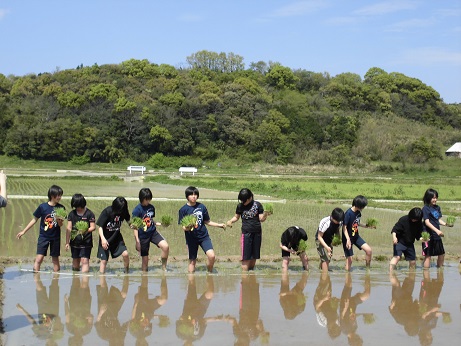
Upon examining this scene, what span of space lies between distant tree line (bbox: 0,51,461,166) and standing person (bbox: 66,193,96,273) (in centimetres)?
4665

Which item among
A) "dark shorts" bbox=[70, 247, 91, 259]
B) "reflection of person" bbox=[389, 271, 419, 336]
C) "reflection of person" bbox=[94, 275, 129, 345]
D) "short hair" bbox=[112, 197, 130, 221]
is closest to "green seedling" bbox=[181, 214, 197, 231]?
"short hair" bbox=[112, 197, 130, 221]

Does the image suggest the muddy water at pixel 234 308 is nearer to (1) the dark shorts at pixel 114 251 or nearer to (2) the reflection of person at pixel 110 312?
(2) the reflection of person at pixel 110 312

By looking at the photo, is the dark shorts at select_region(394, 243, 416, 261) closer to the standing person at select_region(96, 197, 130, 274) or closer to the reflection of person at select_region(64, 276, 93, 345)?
the standing person at select_region(96, 197, 130, 274)

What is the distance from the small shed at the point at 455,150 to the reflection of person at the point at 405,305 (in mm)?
57891

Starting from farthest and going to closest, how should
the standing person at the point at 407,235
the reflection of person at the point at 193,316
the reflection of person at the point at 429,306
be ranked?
the standing person at the point at 407,235 < the reflection of person at the point at 429,306 < the reflection of person at the point at 193,316

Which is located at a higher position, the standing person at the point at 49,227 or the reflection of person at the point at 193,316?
the standing person at the point at 49,227

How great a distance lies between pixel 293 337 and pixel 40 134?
2009 inches

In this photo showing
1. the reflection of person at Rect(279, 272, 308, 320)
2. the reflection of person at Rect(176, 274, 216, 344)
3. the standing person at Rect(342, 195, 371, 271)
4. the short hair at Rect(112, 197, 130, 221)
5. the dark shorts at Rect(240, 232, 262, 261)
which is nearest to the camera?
the reflection of person at Rect(176, 274, 216, 344)

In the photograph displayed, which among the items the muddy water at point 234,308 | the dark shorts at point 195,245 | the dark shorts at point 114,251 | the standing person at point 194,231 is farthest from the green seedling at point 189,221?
the dark shorts at point 114,251

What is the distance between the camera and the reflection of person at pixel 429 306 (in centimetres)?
592

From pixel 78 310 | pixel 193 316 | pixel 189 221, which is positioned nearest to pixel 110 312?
pixel 78 310

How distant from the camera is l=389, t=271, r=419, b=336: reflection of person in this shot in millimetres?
6250

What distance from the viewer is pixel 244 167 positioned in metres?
57.1

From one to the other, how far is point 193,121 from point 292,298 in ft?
180
